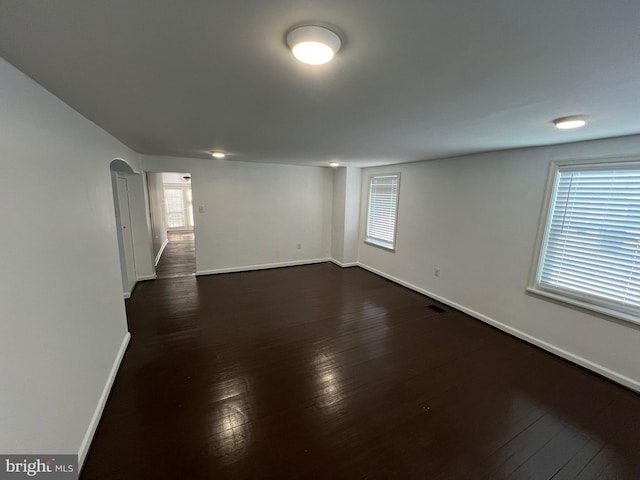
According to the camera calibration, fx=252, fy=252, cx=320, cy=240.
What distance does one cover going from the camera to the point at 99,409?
6.07 feet

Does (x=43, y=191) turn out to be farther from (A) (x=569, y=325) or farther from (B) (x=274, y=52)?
(A) (x=569, y=325)

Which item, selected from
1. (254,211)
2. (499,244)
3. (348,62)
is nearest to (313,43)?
(348,62)

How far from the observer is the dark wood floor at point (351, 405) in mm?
1598

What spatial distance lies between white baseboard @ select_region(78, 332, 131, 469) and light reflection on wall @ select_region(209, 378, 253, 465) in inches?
28.4

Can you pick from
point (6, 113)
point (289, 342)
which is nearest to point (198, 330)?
point (289, 342)

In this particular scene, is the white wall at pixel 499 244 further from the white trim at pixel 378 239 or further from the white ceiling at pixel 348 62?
the white ceiling at pixel 348 62

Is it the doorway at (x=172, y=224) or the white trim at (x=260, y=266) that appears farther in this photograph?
the doorway at (x=172, y=224)

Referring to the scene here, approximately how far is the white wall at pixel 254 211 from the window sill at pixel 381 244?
1065 millimetres

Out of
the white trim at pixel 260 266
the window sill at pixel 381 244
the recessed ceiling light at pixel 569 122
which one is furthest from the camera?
the white trim at pixel 260 266

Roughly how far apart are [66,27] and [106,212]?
188 cm

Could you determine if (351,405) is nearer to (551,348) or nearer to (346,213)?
(551,348)

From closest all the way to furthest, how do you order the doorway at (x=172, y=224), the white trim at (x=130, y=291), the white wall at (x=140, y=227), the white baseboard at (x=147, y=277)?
1. the white trim at (x=130, y=291)
2. the white wall at (x=140, y=227)
3. the white baseboard at (x=147, y=277)
4. the doorway at (x=172, y=224)

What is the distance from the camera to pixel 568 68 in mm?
1122
